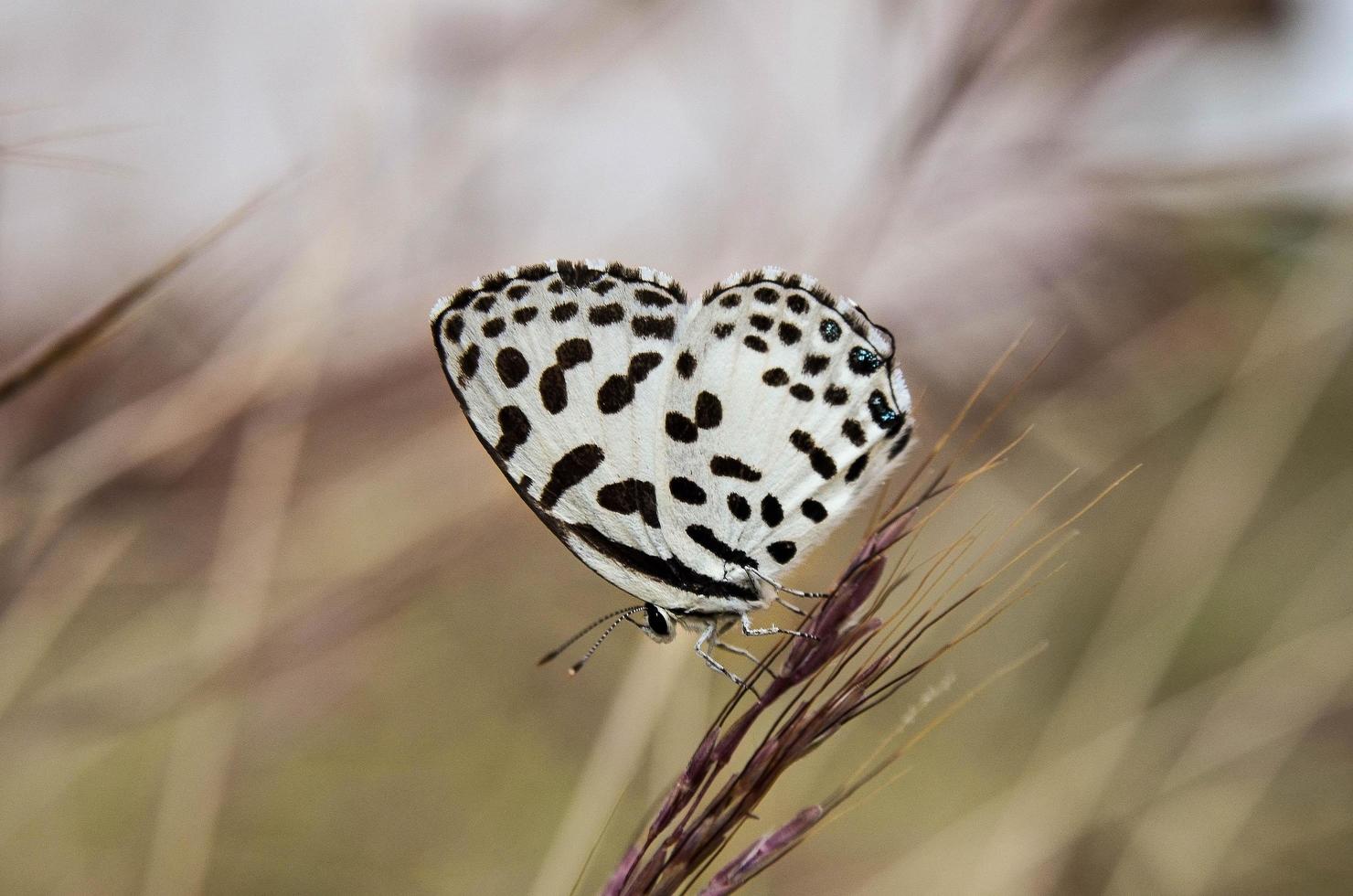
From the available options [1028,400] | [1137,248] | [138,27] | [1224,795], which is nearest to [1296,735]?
[1224,795]

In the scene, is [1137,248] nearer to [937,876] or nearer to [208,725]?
[937,876]

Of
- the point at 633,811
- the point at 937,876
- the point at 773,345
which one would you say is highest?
the point at 773,345

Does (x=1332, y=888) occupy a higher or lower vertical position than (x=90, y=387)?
lower

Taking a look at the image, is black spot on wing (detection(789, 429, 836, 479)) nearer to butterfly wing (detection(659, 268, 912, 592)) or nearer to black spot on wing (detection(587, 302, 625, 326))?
A: butterfly wing (detection(659, 268, 912, 592))

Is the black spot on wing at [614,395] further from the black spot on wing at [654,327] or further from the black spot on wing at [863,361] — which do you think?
the black spot on wing at [863,361]

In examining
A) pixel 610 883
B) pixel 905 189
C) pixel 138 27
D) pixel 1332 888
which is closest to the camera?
pixel 610 883

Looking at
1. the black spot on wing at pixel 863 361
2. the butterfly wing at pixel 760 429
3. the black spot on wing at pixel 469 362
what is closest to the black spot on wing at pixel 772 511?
the butterfly wing at pixel 760 429

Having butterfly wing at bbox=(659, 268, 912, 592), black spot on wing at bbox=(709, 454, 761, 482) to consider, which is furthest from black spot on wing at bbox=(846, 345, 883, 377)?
black spot on wing at bbox=(709, 454, 761, 482)

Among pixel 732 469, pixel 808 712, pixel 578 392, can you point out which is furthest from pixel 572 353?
pixel 808 712
